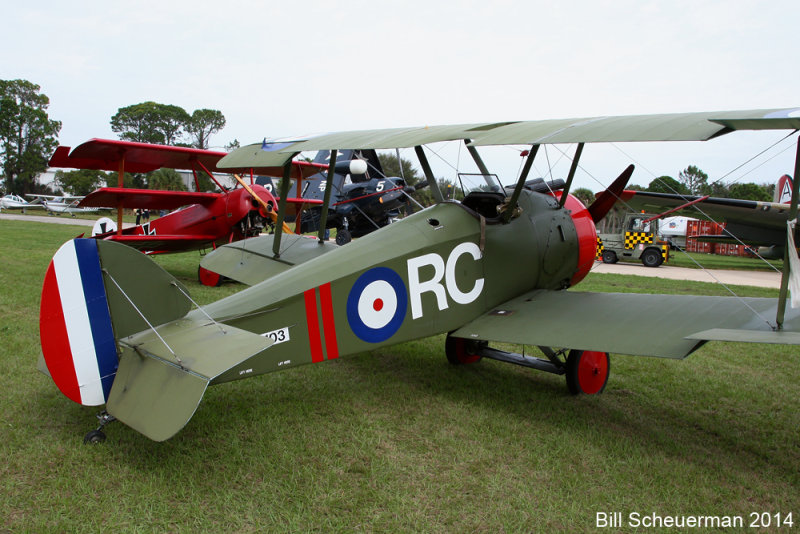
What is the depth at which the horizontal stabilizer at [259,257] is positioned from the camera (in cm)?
610

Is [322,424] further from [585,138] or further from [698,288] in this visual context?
[698,288]

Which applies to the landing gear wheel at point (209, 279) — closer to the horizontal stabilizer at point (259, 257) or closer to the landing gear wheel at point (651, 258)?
the horizontal stabilizer at point (259, 257)

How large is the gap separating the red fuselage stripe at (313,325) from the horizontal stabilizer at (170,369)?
0.63 meters

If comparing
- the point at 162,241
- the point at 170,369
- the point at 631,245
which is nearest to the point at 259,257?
the point at 170,369

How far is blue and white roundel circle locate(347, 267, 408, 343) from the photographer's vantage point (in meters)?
3.71

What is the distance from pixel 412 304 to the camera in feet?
12.9

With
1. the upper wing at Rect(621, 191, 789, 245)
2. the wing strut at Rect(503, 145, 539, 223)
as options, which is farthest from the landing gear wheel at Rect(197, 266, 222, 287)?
the upper wing at Rect(621, 191, 789, 245)

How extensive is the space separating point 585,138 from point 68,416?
12.6ft

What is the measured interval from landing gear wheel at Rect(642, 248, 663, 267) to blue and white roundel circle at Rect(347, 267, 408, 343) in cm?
1597

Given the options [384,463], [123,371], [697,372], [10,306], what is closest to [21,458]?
[123,371]

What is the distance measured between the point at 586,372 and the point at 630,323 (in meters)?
0.85

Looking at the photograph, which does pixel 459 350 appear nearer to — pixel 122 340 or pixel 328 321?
pixel 328 321

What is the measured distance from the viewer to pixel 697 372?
5223mm

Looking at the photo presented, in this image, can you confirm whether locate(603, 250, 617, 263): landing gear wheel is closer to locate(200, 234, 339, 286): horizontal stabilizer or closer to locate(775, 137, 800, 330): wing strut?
locate(200, 234, 339, 286): horizontal stabilizer
